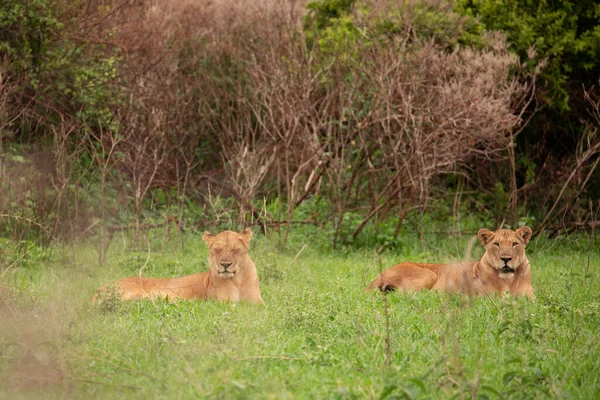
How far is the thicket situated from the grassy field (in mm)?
2752

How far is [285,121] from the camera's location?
1250 cm

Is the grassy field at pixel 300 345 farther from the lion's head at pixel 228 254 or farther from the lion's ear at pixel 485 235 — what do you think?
the lion's ear at pixel 485 235

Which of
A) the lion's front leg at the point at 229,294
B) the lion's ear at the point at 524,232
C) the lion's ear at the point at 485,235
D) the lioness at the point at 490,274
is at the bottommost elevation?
the lion's front leg at the point at 229,294

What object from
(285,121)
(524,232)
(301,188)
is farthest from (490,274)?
(301,188)

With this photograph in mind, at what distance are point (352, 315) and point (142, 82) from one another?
323 inches

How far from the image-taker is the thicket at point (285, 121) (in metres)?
11.1

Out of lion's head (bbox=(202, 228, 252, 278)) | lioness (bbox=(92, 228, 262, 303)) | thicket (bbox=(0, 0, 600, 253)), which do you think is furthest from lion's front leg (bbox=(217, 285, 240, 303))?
thicket (bbox=(0, 0, 600, 253))

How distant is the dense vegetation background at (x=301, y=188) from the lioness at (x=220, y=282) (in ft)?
1.00

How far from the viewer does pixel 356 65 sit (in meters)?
12.1

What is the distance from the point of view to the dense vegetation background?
5.48m

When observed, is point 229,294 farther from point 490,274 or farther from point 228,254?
point 490,274

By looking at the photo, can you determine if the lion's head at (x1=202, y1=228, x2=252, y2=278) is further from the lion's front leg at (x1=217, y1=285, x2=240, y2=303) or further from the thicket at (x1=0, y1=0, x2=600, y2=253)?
the thicket at (x1=0, y1=0, x2=600, y2=253)

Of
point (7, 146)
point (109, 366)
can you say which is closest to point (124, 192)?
point (7, 146)

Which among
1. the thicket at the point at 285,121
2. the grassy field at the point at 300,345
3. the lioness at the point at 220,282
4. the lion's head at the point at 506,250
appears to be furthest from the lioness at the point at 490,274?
the thicket at the point at 285,121
